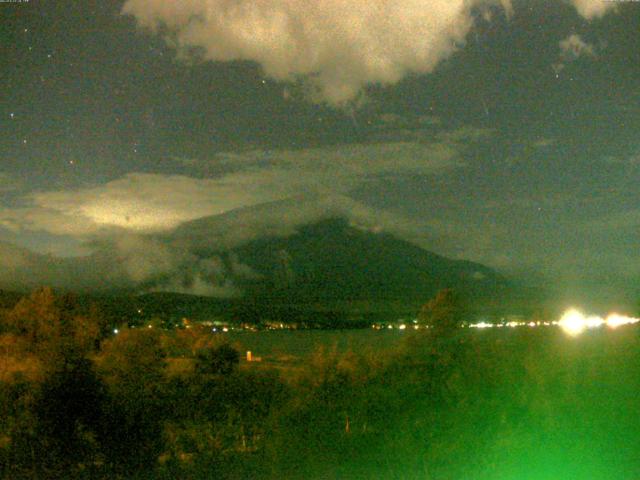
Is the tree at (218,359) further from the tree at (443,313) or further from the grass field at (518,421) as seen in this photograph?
the grass field at (518,421)

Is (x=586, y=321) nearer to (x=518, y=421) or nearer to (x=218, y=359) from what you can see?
(x=518, y=421)

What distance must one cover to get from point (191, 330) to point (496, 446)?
21150 millimetres

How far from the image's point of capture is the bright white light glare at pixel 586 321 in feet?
61.6

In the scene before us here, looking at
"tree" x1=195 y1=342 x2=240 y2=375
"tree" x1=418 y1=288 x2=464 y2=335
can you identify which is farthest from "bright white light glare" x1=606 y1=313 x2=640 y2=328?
"tree" x1=195 y1=342 x2=240 y2=375

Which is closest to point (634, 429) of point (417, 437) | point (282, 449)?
point (417, 437)

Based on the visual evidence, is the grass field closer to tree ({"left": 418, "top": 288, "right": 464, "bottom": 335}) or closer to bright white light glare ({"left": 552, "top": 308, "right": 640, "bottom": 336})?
bright white light glare ({"left": 552, "top": 308, "right": 640, "bottom": 336})

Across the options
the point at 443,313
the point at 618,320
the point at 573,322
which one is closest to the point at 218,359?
the point at 443,313

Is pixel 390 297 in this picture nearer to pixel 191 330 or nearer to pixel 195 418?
pixel 191 330

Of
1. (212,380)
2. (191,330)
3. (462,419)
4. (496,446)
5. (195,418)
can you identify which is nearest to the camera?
(496,446)

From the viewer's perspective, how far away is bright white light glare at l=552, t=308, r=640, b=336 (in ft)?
61.6

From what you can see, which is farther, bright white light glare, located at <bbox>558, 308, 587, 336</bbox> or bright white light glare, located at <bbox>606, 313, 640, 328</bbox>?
bright white light glare, located at <bbox>606, 313, 640, 328</bbox>

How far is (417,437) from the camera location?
40.3ft

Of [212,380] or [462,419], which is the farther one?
[212,380]

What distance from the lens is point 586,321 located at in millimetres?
21375
